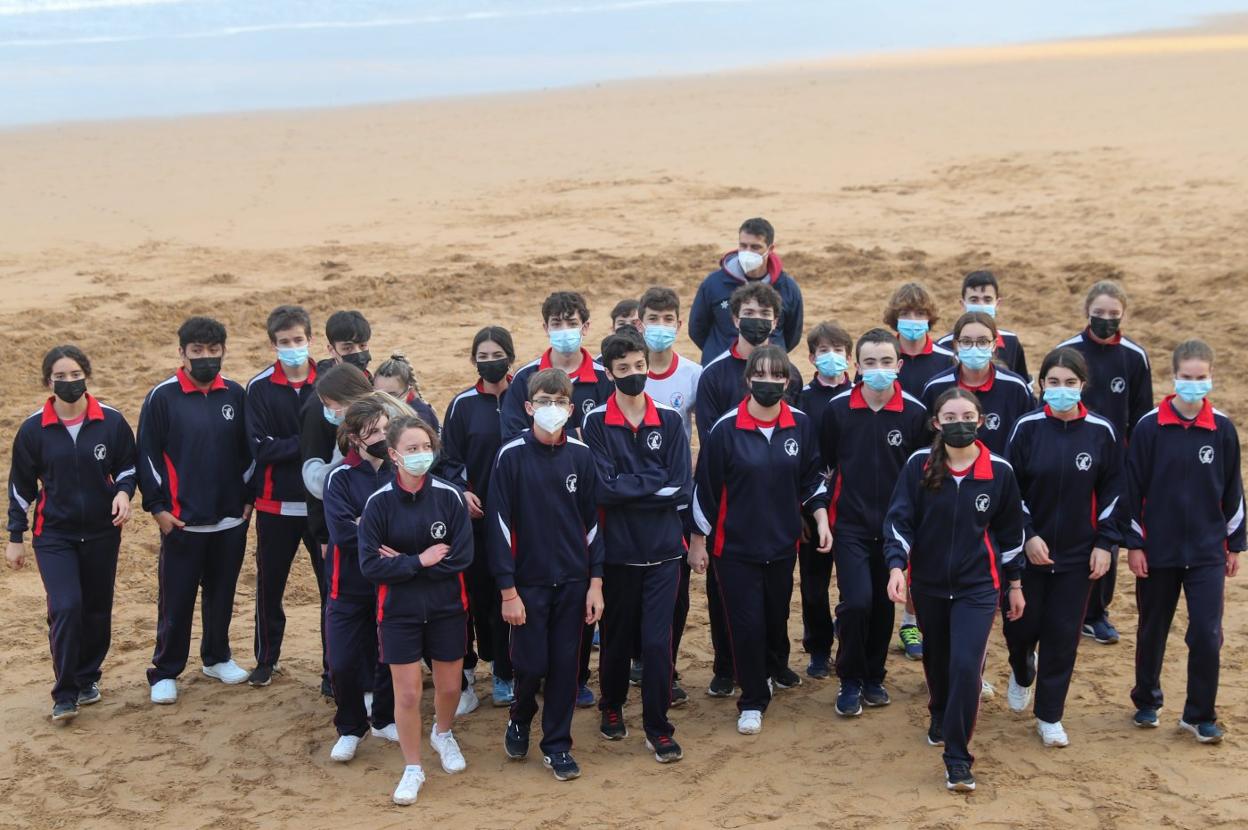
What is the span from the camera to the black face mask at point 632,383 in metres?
7.57

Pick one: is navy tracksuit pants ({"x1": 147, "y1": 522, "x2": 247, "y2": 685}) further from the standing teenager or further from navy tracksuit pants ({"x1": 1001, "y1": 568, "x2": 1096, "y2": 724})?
navy tracksuit pants ({"x1": 1001, "y1": 568, "x2": 1096, "y2": 724})

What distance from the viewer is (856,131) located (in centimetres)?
2416

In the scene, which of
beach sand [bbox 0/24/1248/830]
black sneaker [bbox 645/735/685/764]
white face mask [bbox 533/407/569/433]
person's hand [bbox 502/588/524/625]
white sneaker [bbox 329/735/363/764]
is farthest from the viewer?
white sneaker [bbox 329/735/363/764]

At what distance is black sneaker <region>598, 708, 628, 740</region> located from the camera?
26.4 ft

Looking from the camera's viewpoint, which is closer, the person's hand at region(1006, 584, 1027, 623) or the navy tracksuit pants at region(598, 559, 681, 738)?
the person's hand at region(1006, 584, 1027, 623)

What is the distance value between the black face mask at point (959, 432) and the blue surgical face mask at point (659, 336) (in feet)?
5.91

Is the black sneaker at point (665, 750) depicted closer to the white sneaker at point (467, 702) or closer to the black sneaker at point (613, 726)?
the black sneaker at point (613, 726)

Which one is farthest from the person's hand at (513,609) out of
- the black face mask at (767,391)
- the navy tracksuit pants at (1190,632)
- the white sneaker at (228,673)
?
the navy tracksuit pants at (1190,632)

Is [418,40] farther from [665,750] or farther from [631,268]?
[665,750]

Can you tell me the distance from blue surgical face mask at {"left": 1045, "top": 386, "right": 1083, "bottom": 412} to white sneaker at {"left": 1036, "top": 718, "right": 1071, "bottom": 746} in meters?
1.61

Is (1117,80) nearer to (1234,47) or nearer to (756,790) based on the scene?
(1234,47)

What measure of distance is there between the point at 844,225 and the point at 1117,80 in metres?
11.0

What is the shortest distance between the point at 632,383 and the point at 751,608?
1.35 m

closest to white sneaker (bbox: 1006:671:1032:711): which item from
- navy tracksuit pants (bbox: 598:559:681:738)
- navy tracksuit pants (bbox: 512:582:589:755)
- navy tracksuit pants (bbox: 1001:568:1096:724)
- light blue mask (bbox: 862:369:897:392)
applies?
navy tracksuit pants (bbox: 1001:568:1096:724)
